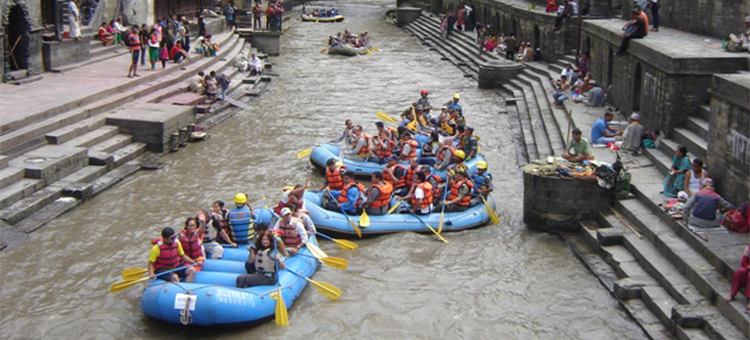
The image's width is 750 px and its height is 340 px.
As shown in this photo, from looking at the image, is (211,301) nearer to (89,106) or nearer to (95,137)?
(95,137)

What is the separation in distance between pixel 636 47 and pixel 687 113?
121 inches

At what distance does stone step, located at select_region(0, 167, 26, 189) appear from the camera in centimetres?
1559

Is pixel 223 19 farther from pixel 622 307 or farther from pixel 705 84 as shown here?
pixel 622 307

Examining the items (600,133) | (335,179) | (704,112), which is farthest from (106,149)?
(704,112)

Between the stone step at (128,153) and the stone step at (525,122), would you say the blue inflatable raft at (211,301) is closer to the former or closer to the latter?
the stone step at (128,153)

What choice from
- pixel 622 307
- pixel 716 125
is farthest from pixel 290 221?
pixel 716 125

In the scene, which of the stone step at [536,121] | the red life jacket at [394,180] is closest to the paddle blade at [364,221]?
the red life jacket at [394,180]

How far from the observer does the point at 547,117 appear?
22500 mm

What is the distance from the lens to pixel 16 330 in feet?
37.7

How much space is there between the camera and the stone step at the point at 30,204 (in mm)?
14844

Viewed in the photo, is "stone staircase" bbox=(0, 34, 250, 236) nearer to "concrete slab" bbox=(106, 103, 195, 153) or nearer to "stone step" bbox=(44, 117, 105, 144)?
"stone step" bbox=(44, 117, 105, 144)

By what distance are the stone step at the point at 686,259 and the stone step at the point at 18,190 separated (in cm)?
1103

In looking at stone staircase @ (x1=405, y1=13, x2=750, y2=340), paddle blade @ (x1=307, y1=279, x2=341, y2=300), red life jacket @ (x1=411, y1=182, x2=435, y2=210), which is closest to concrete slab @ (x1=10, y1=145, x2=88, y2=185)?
paddle blade @ (x1=307, y1=279, x2=341, y2=300)

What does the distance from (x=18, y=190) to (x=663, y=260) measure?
37.9ft
